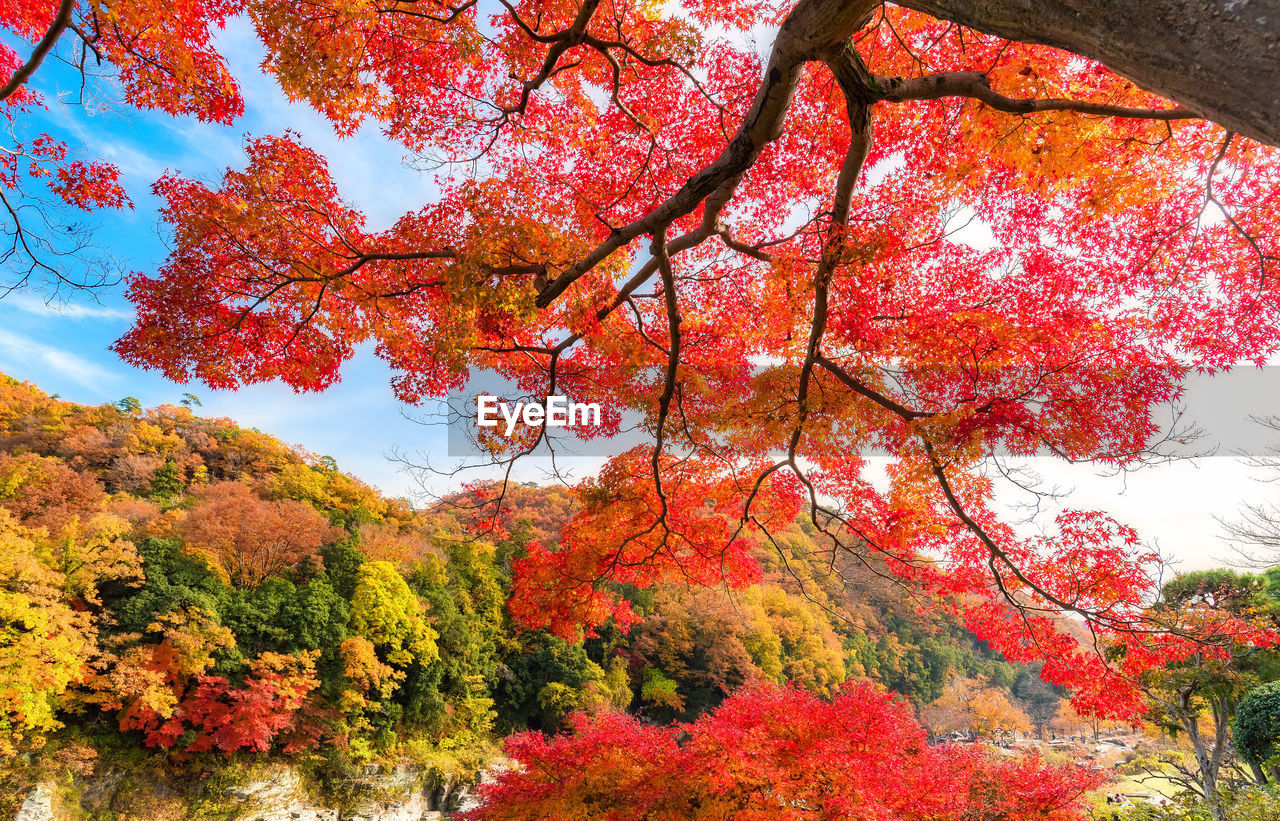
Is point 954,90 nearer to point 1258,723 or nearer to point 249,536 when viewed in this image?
point 1258,723

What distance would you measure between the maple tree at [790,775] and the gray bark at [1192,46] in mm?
6666

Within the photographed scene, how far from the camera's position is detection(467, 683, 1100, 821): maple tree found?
6.29 meters

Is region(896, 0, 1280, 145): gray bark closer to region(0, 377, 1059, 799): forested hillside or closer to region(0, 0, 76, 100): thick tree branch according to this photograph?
region(0, 377, 1059, 799): forested hillside

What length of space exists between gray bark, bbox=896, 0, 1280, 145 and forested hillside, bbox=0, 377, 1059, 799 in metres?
4.04

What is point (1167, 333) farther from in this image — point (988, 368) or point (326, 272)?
point (326, 272)

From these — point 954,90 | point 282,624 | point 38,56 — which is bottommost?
point 282,624

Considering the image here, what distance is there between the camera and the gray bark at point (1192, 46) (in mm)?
1201

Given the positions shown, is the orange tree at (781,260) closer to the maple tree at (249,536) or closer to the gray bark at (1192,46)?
the gray bark at (1192,46)

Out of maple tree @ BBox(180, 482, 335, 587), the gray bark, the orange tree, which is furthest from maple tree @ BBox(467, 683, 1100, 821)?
maple tree @ BBox(180, 482, 335, 587)

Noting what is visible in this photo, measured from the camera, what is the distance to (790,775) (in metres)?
6.47

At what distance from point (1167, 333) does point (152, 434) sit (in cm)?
2458

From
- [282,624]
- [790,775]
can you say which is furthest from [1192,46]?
[282,624]

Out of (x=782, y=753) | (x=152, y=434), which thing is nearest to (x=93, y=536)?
(x=152, y=434)

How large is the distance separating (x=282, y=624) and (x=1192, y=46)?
15531 mm
